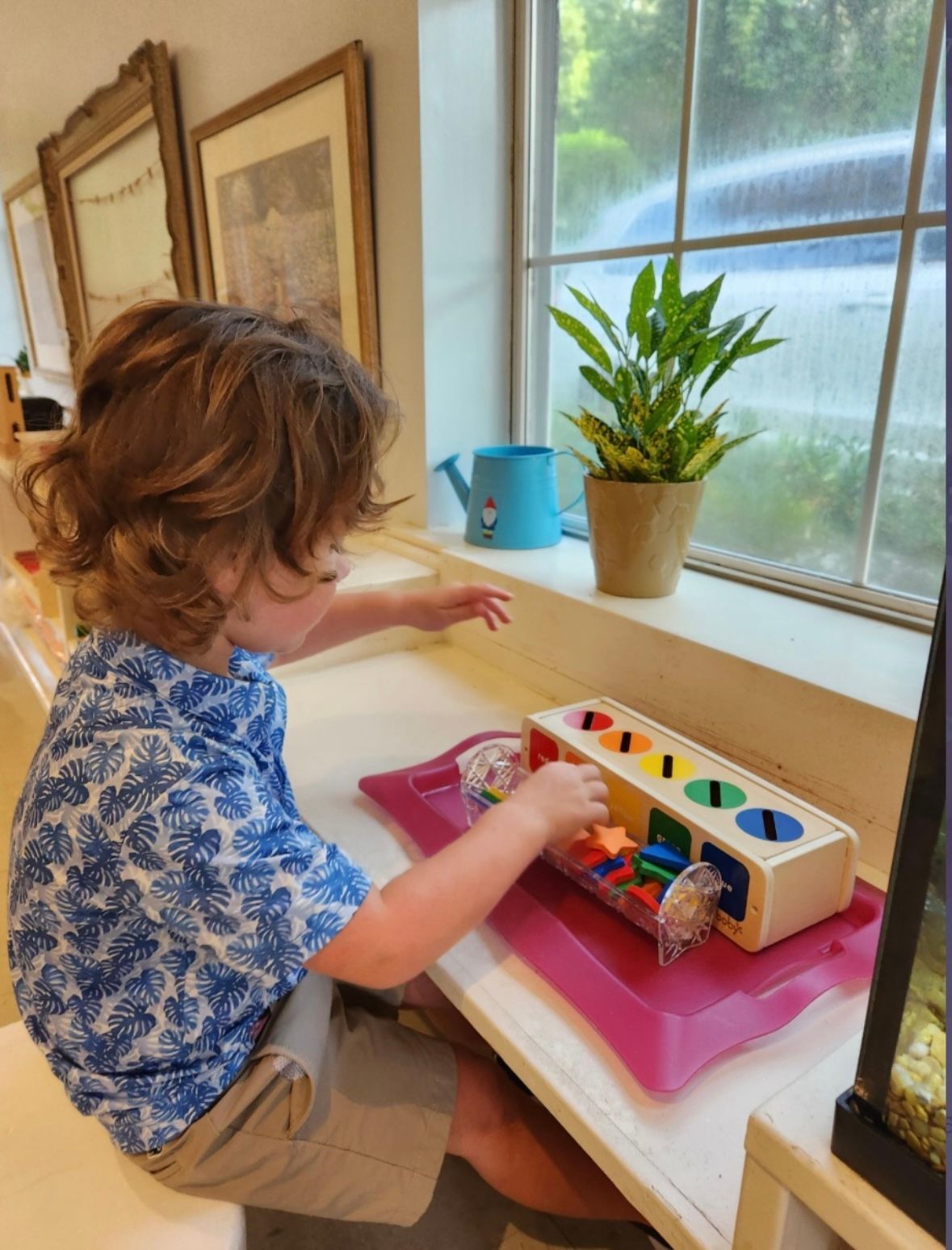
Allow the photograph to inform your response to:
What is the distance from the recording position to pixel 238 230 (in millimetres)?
1729

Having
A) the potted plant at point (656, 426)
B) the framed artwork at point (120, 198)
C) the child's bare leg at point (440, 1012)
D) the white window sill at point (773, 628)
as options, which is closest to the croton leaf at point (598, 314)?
the potted plant at point (656, 426)

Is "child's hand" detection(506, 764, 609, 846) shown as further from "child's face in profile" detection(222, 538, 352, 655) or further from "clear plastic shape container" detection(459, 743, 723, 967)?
"child's face in profile" detection(222, 538, 352, 655)

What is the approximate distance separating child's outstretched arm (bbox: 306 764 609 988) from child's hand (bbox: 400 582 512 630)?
1.01 ft

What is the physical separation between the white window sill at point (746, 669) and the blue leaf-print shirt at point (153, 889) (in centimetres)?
44

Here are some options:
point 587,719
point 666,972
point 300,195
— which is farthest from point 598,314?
point 300,195

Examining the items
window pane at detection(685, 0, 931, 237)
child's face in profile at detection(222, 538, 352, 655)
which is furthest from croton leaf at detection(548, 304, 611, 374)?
child's face in profile at detection(222, 538, 352, 655)

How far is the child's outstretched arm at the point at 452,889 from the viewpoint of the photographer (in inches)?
23.0

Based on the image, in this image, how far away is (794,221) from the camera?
990 mm

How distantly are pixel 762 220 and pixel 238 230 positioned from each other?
1.13m

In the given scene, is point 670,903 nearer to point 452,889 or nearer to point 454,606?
point 452,889

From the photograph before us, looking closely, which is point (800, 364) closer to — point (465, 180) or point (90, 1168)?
point (465, 180)

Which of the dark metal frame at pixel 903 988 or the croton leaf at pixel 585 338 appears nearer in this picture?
the dark metal frame at pixel 903 988

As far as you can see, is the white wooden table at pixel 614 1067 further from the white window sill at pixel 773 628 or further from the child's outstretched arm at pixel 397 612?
the white window sill at pixel 773 628

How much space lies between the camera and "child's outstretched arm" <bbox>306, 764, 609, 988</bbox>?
1.92 ft
